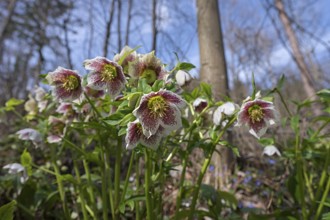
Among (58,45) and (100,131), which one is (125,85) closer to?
(100,131)

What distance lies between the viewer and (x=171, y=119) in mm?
841

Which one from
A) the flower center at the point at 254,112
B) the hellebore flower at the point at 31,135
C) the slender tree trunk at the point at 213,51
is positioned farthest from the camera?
the slender tree trunk at the point at 213,51

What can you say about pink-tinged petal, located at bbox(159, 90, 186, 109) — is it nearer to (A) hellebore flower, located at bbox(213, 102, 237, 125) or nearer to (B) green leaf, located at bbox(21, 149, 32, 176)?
(A) hellebore flower, located at bbox(213, 102, 237, 125)

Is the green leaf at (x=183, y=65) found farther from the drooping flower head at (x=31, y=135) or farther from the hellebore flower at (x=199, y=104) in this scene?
the drooping flower head at (x=31, y=135)

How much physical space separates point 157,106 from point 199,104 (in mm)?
369

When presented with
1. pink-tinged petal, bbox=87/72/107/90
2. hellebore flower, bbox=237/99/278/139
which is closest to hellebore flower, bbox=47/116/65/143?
pink-tinged petal, bbox=87/72/107/90

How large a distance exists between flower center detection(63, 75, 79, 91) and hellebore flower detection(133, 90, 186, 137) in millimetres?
303

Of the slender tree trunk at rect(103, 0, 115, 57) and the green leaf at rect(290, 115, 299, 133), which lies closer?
the green leaf at rect(290, 115, 299, 133)

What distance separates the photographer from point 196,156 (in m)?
2.16

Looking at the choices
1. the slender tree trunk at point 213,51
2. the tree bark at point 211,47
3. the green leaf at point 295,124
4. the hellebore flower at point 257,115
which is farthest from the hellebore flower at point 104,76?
the tree bark at point 211,47

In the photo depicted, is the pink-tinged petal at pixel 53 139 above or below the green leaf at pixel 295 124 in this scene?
below

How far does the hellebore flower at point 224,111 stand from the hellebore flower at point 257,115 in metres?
0.07

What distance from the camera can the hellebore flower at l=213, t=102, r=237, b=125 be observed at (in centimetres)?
99

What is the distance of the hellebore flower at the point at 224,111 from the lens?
99cm
